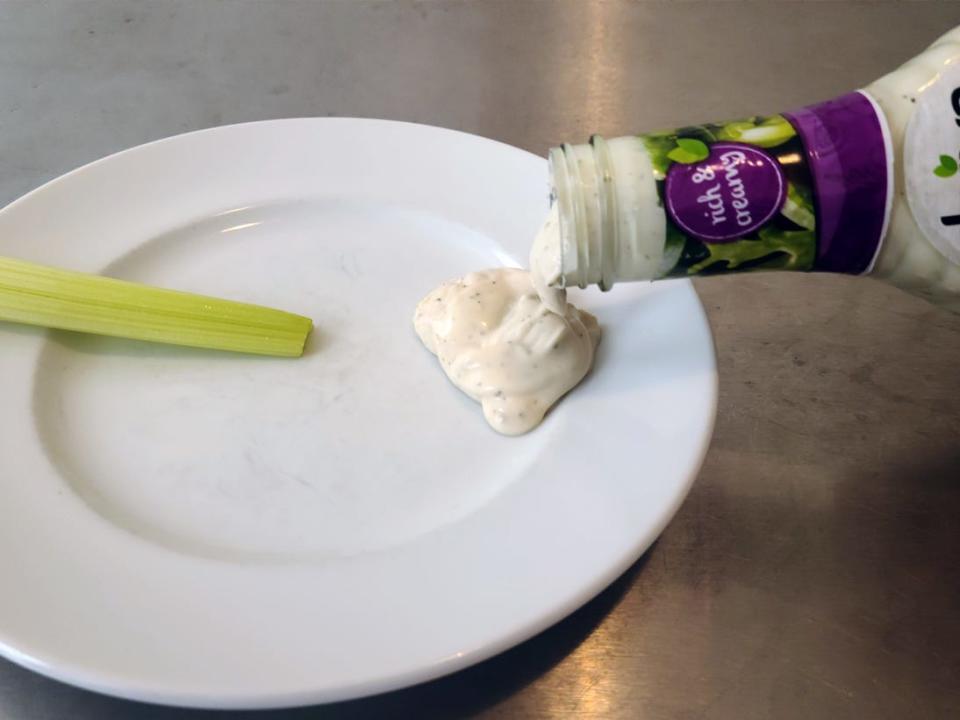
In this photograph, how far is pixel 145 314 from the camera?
33.2 inches

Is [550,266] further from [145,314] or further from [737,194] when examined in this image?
[145,314]

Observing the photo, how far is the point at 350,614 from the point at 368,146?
0.60 metres

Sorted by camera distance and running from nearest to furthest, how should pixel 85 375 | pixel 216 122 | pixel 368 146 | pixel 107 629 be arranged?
pixel 107 629
pixel 85 375
pixel 368 146
pixel 216 122

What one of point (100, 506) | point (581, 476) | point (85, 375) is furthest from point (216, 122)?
point (581, 476)

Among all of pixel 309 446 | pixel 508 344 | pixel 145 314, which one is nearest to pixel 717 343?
pixel 508 344

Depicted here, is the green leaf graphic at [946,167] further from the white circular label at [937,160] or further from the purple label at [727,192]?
the purple label at [727,192]

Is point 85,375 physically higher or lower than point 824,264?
lower

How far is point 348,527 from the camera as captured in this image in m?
0.70

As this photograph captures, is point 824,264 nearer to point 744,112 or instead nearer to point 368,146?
point 368,146

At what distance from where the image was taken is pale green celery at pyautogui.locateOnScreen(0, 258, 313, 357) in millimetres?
824

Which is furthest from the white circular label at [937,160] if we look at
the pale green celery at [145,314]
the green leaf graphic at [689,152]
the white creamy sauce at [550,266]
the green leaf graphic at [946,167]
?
the pale green celery at [145,314]

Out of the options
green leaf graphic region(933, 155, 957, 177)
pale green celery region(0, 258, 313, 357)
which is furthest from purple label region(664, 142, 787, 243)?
pale green celery region(0, 258, 313, 357)

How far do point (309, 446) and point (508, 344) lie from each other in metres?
0.20

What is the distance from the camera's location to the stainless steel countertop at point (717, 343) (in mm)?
670
